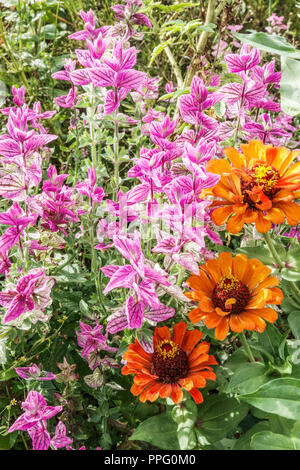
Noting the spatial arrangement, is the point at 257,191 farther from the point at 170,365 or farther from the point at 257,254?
the point at 170,365

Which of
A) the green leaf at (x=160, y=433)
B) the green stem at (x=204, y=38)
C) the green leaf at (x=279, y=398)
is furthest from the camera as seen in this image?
the green stem at (x=204, y=38)

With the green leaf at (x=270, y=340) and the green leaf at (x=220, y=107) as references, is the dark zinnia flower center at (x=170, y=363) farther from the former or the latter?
the green leaf at (x=220, y=107)

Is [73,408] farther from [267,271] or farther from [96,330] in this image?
[267,271]

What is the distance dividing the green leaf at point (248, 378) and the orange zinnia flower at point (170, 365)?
0.03 meters

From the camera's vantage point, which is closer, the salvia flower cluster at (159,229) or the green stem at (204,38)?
the salvia flower cluster at (159,229)

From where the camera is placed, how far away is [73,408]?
802mm

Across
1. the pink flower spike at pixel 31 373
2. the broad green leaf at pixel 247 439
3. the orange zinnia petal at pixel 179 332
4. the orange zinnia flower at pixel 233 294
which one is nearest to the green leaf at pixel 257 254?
the orange zinnia flower at pixel 233 294

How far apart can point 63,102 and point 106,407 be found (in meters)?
0.57

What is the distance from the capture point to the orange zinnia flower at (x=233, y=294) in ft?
2.13

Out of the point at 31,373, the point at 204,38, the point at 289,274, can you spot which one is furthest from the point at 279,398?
the point at 204,38

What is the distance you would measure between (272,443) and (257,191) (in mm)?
321

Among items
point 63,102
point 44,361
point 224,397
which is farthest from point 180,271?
point 63,102

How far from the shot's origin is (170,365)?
70cm

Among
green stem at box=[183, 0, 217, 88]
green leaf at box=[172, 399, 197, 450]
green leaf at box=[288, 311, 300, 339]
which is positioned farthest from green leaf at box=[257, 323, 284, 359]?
green stem at box=[183, 0, 217, 88]
